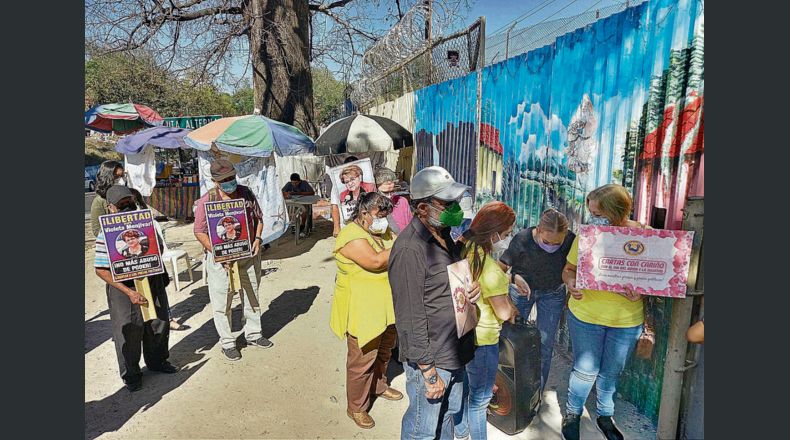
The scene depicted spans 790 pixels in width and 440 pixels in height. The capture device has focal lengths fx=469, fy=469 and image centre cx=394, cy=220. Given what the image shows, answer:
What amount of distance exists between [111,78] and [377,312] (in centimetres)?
2975

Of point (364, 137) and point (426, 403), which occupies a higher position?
point (364, 137)

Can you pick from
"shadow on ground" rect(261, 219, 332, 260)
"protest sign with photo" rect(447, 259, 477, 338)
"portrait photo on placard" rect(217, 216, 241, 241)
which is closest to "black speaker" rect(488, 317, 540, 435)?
"protest sign with photo" rect(447, 259, 477, 338)

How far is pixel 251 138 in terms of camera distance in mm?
7348

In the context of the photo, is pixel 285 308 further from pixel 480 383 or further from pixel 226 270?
pixel 480 383

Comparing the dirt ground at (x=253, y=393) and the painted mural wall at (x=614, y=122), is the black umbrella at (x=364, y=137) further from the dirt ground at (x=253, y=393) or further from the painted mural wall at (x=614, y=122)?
the dirt ground at (x=253, y=393)

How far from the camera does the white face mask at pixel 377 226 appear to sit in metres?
3.11

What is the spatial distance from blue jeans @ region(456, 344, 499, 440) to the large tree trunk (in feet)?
24.3

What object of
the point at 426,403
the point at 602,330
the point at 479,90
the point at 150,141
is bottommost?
the point at 426,403

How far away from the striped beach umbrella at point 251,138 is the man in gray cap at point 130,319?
3.67 meters

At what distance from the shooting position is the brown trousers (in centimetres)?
329

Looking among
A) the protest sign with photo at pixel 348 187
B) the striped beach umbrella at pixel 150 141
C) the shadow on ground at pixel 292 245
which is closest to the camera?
the protest sign with photo at pixel 348 187

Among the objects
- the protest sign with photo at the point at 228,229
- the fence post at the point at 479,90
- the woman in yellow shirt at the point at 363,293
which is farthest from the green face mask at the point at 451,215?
the fence post at the point at 479,90

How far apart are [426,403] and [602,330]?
120 centimetres

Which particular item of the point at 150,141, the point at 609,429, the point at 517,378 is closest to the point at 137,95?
the point at 150,141
